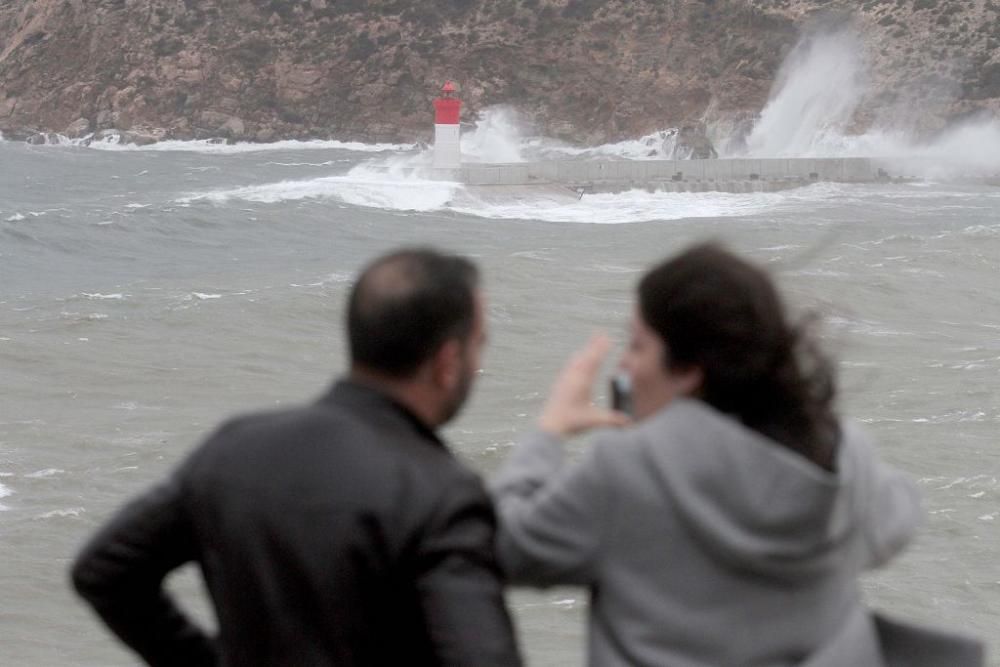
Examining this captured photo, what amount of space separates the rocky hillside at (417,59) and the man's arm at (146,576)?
2042 inches

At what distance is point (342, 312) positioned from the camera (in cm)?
555

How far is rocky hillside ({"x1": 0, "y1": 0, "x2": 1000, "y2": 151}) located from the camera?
5619 centimetres

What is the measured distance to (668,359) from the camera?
2.04 m

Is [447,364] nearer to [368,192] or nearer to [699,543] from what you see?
[699,543]

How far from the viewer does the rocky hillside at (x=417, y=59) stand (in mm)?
56188

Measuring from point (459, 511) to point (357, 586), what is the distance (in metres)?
0.14

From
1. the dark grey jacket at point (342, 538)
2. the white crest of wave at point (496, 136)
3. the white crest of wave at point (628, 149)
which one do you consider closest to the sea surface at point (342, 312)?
the dark grey jacket at point (342, 538)

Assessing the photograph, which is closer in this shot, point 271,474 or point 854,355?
point 271,474

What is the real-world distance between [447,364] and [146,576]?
1.44 feet

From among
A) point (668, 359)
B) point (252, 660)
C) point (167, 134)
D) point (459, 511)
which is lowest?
point (167, 134)

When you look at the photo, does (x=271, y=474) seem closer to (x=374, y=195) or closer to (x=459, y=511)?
(x=459, y=511)

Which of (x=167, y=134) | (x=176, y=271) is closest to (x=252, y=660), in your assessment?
(x=176, y=271)

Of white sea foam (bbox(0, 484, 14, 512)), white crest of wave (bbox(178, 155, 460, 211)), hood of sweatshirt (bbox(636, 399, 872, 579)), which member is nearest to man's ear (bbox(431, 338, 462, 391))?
hood of sweatshirt (bbox(636, 399, 872, 579))

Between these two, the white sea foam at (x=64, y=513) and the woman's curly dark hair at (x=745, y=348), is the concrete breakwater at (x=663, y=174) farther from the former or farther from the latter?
the woman's curly dark hair at (x=745, y=348)
